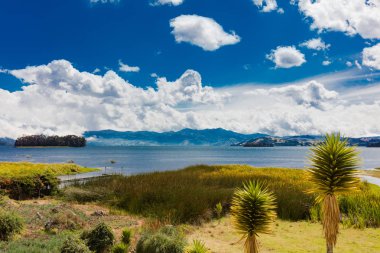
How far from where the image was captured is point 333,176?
6250 mm

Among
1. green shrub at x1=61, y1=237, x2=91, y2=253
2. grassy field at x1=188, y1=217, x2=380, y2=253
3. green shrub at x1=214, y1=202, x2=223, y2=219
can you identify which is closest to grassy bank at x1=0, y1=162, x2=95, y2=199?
green shrub at x1=214, y1=202, x2=223, y2=219

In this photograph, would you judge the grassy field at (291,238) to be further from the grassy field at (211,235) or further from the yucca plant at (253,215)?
the yucca plant at (253,215)

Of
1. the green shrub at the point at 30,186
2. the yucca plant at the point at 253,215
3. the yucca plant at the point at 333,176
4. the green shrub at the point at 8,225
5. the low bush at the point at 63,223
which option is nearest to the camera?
the yucca plant at the point at 333,176

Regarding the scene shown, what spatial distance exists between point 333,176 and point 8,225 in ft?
33.3

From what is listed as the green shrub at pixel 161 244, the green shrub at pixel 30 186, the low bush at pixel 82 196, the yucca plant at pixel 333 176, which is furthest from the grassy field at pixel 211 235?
the green shrub at pixel 30 186

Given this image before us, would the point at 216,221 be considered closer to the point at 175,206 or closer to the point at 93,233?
the point at 175,206

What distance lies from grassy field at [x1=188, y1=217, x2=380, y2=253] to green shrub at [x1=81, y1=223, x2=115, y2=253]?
3.56 meters

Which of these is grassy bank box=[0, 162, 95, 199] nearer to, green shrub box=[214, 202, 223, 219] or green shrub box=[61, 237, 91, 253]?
green shrub box=[214, 202, 223, 219]

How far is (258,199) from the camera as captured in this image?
21.7ft

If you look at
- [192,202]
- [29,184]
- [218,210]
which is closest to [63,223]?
[192,202]

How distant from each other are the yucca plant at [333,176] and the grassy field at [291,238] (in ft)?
15.6

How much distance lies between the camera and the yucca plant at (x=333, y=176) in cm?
618

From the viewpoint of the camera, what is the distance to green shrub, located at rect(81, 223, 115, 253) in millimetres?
10531

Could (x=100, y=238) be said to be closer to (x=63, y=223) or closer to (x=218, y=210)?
(x=63, y=223)
